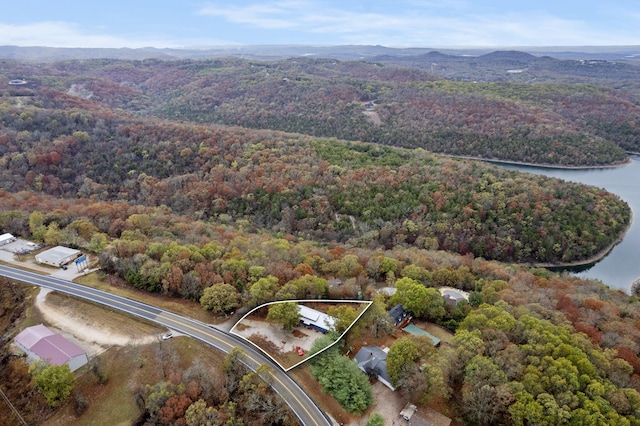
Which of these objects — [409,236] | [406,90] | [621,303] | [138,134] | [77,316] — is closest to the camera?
[77,316]

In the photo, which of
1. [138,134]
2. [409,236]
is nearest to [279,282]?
[409,236]

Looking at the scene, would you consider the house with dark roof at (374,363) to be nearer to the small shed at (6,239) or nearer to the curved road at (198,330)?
the curved road at (198,330)

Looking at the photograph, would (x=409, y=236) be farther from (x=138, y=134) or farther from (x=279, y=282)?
(x=138, y=134)

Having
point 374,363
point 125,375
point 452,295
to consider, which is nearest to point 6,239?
point 125,375

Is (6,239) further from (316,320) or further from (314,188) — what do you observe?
(314,188)

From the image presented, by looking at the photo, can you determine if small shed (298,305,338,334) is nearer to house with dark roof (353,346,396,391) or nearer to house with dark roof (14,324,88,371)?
house with dark roof (353,346,396,391)
